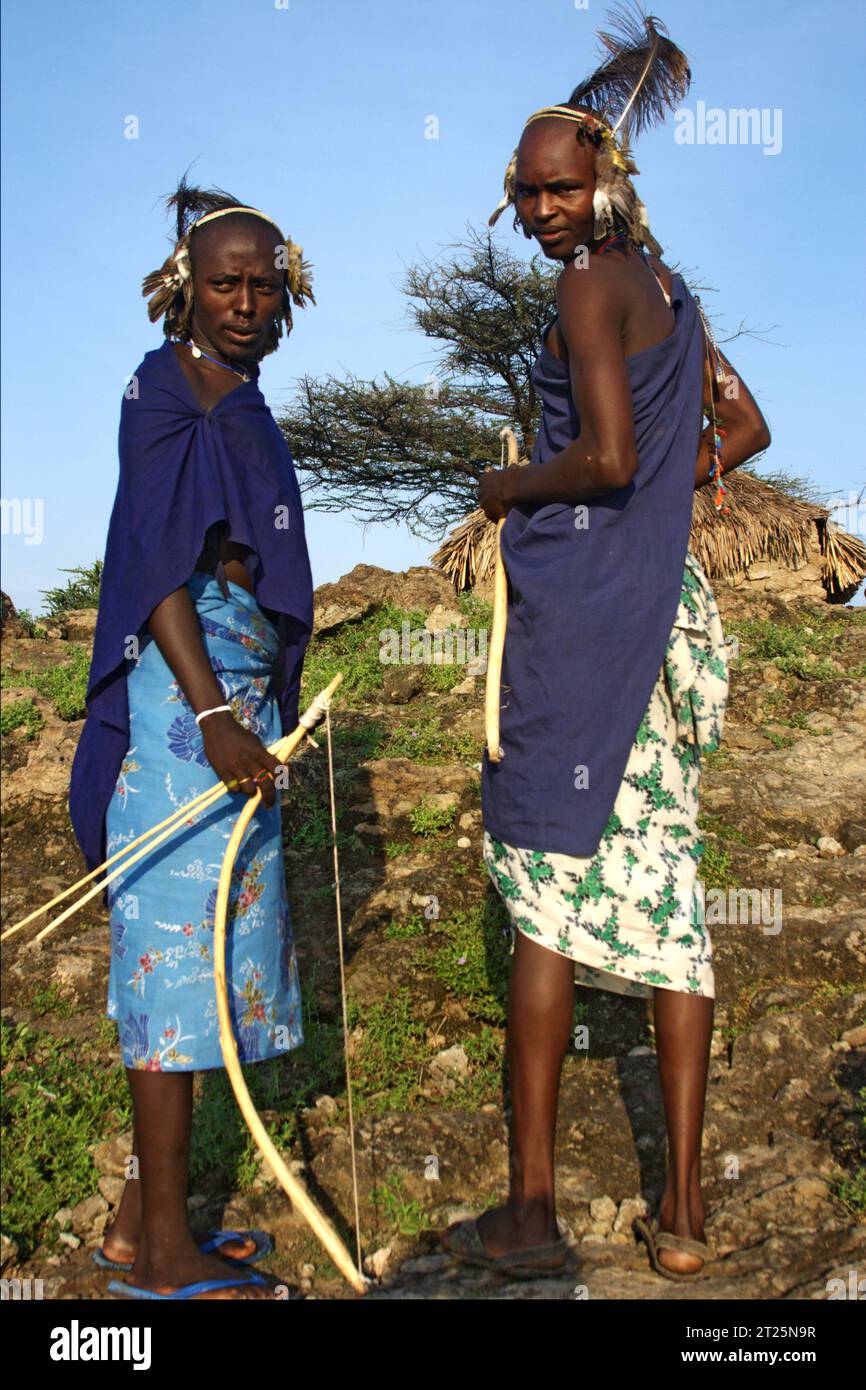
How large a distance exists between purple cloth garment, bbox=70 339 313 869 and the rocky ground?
0.95 m

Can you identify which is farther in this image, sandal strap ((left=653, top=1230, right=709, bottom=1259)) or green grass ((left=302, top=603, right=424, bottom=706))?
green grass ((left=302, top=603, right=424, bottom=706))

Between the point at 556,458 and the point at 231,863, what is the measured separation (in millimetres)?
1083

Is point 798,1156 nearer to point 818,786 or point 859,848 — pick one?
point 859,848

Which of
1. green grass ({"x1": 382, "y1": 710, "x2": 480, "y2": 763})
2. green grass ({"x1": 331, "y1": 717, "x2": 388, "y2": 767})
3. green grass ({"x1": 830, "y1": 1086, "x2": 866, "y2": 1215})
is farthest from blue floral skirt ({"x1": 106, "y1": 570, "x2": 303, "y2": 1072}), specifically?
green grass ({"x1": 382, "y1": 710, "x2": 480, "y2": 763})

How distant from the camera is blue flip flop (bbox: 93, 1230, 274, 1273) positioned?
2.54 metres

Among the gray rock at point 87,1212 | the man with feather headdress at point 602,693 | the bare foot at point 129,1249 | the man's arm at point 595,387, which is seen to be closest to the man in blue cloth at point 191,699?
the bare foot at point 129,1249

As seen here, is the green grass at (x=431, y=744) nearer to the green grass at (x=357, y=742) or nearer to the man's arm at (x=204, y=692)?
the green grass at (x=357, y=742)

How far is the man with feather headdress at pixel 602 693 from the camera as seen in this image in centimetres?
246

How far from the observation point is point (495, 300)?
50.5ft

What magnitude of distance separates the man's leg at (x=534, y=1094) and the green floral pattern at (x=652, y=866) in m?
0.07

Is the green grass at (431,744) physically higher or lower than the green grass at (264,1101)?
higher

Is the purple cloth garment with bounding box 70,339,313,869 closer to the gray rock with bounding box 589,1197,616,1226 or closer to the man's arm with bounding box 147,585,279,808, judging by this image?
the man's arm with bounding box 147,585,279,808

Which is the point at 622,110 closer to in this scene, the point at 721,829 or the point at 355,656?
the point at 721,829

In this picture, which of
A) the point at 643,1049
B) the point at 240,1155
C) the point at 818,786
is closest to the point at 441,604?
the point at 818,786
